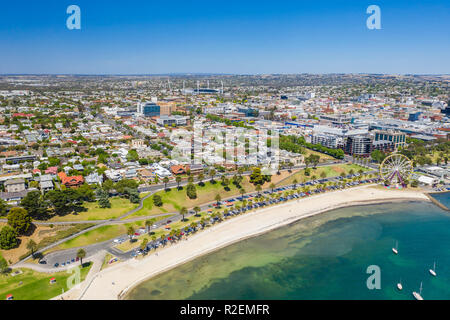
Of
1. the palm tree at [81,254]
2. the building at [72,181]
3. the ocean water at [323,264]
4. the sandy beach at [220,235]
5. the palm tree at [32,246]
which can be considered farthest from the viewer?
the building at [72,181]

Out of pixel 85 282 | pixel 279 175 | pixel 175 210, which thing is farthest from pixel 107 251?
pixel 279 175

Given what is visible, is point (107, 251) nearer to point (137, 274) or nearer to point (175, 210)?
point (137, 274)

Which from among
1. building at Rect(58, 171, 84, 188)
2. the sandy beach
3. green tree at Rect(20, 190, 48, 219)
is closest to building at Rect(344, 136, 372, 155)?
the sandy beach

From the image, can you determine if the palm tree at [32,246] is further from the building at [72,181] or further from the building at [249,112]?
the building at [249,112]

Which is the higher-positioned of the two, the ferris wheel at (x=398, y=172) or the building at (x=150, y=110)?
the building at (x=150, y=110)

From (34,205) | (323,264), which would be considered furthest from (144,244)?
(323,264)

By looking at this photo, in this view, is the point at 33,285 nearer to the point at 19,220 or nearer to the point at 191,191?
the point at 19,220

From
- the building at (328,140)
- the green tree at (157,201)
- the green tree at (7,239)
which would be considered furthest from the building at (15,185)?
the building at (328,140)
